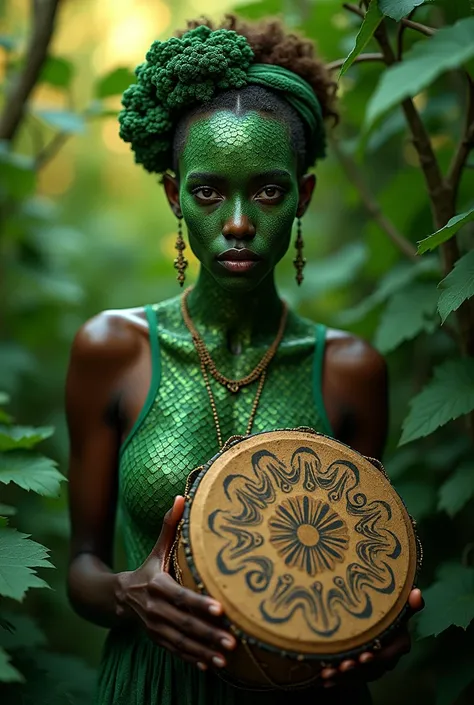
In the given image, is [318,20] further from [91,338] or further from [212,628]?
[212,628]

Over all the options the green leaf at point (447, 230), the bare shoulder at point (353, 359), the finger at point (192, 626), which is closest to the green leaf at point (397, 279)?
the bare shoulder at point (353, 359)

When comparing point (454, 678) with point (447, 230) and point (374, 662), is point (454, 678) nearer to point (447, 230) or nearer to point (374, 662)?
point (374, 662)

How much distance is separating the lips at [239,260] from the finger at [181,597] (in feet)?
2.02

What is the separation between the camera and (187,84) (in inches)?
69.7

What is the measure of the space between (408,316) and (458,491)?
1.90 ft

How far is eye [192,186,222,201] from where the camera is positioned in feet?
5.76

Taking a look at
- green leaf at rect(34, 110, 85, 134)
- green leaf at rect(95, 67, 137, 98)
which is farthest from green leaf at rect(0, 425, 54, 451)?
green leaf at rect(95, 67, 137, 98)

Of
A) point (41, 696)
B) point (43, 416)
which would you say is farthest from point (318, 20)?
point (41, 696)

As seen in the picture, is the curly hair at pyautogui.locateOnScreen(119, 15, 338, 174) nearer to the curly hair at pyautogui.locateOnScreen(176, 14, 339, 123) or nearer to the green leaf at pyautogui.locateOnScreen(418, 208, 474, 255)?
the curly hair at pyautogui.locateOnScreen(176, 14, 339, 123)

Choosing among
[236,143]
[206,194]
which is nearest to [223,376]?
[206,194]

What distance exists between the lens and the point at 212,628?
143cm

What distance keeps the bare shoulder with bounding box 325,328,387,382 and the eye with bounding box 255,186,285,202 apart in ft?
1.36

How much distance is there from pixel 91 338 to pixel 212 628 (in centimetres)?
76

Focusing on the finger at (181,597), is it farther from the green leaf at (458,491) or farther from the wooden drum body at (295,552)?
the green leaf at (458,491)
